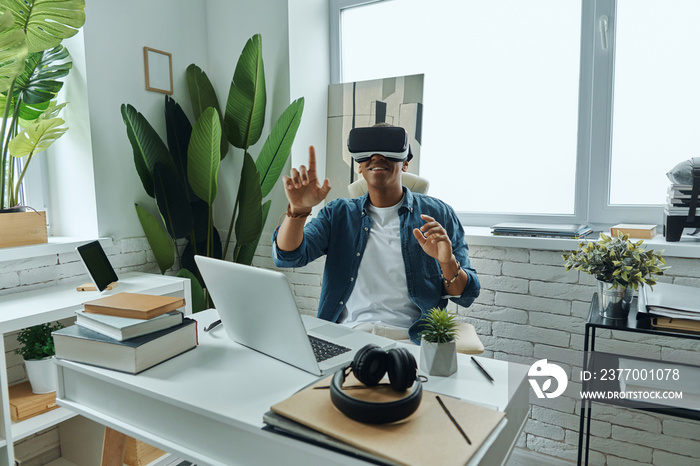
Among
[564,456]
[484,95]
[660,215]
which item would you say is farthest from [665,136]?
[564,456]

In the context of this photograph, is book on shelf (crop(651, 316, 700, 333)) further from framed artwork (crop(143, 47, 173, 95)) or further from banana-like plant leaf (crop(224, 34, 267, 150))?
framed artwork (crop(143, 47, 173, 95))

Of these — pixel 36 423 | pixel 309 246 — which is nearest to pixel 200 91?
pixel 309 246

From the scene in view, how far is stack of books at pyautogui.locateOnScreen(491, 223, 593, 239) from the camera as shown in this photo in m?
2.16

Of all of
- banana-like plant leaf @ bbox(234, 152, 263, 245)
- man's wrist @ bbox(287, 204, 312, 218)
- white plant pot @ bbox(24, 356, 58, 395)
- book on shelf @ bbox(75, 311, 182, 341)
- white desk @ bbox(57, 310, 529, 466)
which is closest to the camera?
white desk @ bbox(57, 310, 529, 466)

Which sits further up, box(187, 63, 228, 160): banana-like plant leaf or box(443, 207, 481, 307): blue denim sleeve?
box(187, 63, 228, 160): banana-like plant leaf

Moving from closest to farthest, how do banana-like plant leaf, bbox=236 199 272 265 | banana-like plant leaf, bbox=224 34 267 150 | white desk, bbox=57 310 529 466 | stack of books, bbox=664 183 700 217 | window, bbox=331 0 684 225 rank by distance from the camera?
white desk, bbox=57 310 529 466, stack of books, bbox=664 183 700 217, window, bbox=331 0 684 225, banana-like plant leaf, bbox=224 34 267 150, banana-like plant leaf, bbox=236 199 272 265

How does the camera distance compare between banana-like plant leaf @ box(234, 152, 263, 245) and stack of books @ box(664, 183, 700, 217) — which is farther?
banana-like plant leaf @ box(234, 152, 263, 245)

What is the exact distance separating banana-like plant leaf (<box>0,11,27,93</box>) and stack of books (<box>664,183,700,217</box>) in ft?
8.41

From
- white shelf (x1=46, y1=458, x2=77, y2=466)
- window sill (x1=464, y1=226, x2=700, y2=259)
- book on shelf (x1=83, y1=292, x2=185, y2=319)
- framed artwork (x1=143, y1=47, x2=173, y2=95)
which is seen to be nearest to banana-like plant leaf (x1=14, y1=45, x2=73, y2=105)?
framed artwork (x1=143, y1=47, x2=173, y2=95)

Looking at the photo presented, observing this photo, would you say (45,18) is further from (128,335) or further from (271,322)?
(271,322)

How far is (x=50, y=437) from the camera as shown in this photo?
7.95 feet

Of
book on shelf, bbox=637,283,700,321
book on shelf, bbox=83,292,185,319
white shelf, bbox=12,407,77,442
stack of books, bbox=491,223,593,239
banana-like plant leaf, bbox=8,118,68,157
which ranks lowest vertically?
white shelf, bbox=12,407,77,442

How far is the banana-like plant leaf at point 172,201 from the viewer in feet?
8.41

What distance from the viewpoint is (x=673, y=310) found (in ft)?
4.94
